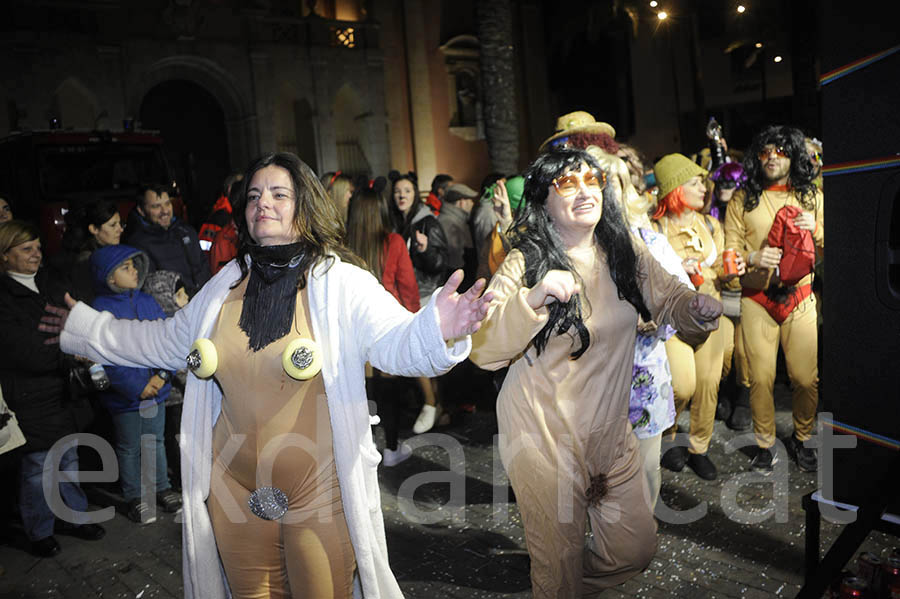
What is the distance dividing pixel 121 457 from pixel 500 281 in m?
3.57

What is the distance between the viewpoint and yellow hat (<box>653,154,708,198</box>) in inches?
204

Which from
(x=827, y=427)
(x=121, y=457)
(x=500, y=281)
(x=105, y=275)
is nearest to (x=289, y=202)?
(x=500, y=281)

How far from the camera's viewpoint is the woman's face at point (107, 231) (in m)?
5.81

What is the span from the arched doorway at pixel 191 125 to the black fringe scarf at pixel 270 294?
19.7 meters

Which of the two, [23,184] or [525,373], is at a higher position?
[23,184]

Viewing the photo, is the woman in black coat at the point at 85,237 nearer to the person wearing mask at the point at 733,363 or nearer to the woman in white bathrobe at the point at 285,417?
the woman in white bathrobe at the point at 285,417

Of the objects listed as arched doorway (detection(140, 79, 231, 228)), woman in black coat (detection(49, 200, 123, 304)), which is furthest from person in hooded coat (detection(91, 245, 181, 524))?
arched doorway (detection(140, 79, 231, 228))

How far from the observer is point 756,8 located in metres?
20.7

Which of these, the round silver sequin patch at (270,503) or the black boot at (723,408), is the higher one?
the round silver sequin patch at (270,503)

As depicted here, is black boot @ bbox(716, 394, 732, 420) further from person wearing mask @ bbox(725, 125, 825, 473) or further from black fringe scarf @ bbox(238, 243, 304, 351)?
black fringe scarf @ bbox(238, 243, 304, 351)

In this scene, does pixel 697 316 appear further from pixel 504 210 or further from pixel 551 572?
pixel 504 210

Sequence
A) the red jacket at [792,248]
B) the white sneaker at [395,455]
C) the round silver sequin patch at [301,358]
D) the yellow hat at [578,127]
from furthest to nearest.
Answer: the white sneaker at [395,455]
the red jacket at [792,248]
the yellow hat at [578,127]
the round silver sequin patch at [301,358]

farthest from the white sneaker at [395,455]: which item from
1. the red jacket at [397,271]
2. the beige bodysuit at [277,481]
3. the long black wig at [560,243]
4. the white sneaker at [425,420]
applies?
the beige bodysuit at [277,481]

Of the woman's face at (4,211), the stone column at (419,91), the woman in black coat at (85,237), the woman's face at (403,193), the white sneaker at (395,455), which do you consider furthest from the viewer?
the stone column at (419,91)
